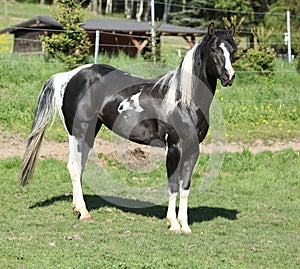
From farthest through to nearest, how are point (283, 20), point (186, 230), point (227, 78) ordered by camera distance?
1. point (283, 20)
2. point (186, 230)
3. point (227, 78)

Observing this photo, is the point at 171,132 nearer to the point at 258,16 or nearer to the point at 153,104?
the point at 153,104

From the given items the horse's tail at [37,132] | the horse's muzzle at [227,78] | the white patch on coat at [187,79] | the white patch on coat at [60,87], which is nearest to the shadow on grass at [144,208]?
the horse's tail at [37,132]

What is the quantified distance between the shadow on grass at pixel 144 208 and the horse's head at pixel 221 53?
6.76 feet

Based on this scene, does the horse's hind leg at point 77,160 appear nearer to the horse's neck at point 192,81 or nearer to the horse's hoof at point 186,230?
the horse's hoof at point 186,230

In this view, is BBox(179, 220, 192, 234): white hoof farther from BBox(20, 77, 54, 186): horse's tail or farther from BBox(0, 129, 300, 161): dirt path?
BBox(0, 129, 300, 161): dirt path

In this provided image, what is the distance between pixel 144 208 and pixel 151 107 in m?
1.73

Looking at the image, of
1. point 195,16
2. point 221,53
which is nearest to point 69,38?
point 221,53

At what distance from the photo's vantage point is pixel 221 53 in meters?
6.14

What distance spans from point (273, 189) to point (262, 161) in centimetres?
145

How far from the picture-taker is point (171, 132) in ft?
21.6

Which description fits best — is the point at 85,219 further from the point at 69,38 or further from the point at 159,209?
the point at 69,38

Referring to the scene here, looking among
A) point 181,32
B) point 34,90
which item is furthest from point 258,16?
point 34,90

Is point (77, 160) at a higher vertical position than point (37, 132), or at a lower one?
lower

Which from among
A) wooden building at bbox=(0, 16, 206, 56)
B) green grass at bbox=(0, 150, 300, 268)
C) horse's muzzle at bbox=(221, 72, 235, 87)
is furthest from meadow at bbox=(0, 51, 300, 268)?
wooden building at bbox=(0, 16, 206, 56)
